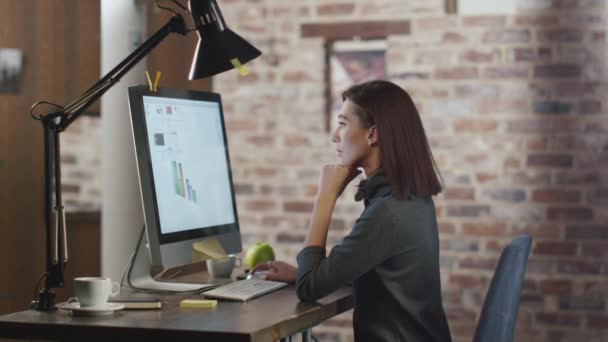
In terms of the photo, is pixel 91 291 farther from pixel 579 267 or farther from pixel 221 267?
pixel 579 267

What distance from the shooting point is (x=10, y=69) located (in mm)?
2379

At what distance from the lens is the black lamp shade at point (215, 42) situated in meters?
1.99

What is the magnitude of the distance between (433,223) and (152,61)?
1.63 metres

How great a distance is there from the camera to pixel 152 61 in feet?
11.1

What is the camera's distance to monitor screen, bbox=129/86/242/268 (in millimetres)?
2070

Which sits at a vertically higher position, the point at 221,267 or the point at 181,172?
the point at 181,172

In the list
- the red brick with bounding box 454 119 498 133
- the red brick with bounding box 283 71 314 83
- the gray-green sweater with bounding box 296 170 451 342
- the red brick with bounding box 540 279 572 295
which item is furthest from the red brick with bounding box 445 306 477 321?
the gray-green sweater with bounding box 296 170 451 342

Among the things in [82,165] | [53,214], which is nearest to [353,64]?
[82,165]

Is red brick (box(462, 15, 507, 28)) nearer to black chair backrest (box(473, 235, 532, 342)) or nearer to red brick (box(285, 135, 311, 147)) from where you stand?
red brick (box(285, 135, 311, 147))

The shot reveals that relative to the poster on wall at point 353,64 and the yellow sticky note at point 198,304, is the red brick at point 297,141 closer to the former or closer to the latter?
the poster on wall at point 353,64

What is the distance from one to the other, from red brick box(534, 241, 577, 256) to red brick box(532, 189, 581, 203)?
0.52ft

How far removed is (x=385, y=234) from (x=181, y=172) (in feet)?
1.82

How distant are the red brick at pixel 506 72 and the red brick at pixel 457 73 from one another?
0.04 meters

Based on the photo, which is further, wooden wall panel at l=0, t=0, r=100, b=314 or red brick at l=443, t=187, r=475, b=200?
red brick at l=443, t=187, r=475, b=200
